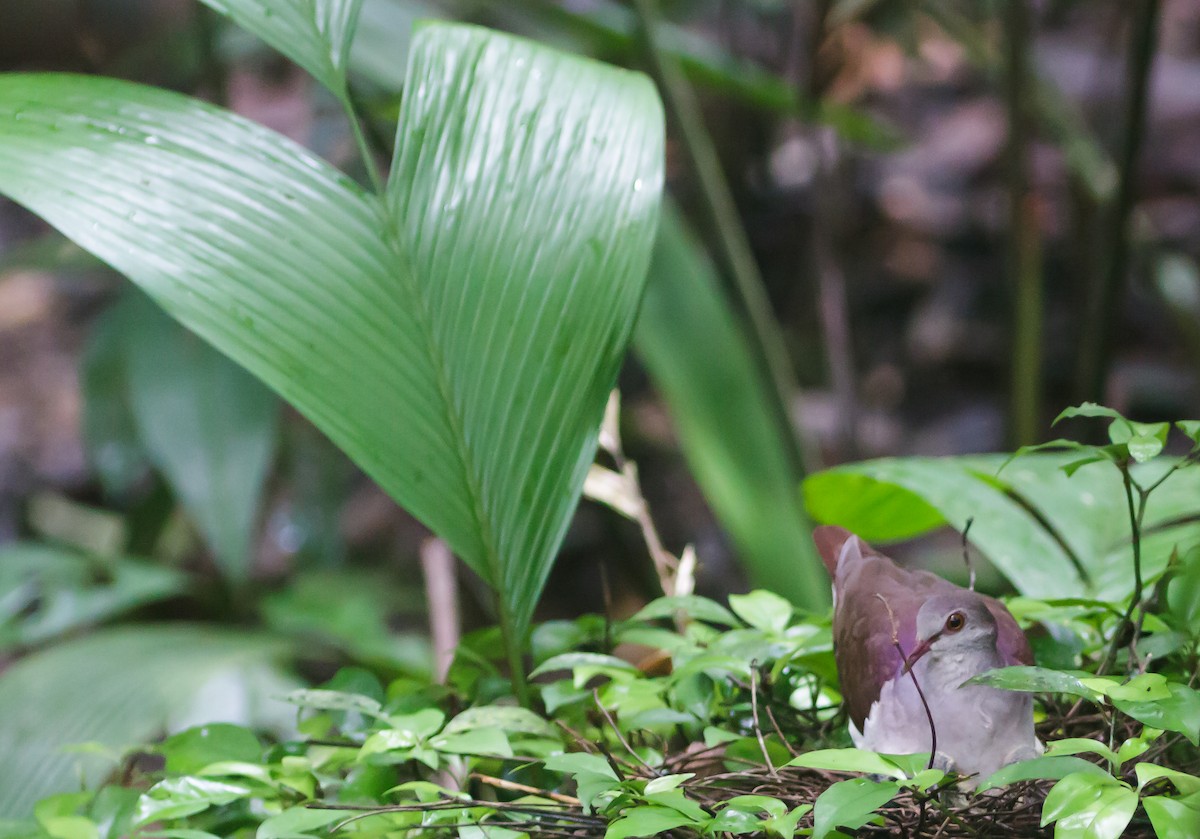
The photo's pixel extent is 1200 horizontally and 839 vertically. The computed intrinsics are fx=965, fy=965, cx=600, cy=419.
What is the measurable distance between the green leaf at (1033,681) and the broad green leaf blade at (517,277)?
0.22 meters

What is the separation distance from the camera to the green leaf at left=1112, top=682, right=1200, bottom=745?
305 mm

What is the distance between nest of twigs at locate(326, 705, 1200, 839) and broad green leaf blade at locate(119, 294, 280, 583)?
0.99 meters

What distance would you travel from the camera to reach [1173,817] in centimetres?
28

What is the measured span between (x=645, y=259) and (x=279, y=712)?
898 millimetres

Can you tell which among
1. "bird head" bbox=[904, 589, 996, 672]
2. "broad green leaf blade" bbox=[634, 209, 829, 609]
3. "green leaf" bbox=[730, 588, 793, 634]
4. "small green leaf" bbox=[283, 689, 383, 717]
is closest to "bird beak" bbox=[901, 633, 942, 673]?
"bird head" bbox=[904, 589, 996, 672]

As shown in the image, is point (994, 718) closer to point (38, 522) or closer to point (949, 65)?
point (38, 522)

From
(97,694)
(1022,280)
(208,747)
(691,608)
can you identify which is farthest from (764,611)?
(1022,280)

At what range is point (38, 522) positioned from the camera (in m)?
2.16

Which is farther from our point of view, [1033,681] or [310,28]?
[310,28]

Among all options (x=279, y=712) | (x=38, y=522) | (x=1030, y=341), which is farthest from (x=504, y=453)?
(x=38, y=522)

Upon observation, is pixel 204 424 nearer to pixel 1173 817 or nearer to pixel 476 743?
pixel 476 743

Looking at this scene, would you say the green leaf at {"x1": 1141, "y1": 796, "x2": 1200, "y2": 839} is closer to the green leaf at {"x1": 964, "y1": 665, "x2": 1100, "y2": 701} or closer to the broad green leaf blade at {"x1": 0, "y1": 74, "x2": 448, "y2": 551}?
the green leaf at {"x1": 964, "y1": 665, "x2": 1100, "y2": 701}

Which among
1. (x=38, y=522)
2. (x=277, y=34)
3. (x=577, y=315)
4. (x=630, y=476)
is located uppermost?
(x=277, y=34)

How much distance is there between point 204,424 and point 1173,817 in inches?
52.6
